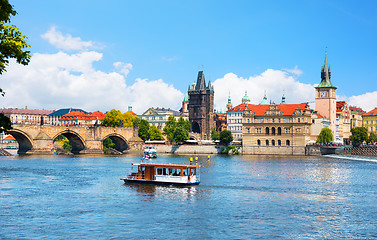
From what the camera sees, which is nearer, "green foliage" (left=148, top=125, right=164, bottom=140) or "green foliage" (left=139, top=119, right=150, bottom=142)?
"green foliage" (left=139, top=119, right=150, bottom=142)

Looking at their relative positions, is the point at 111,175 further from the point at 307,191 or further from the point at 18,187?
Result: the point at 307,191

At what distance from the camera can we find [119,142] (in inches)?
5566

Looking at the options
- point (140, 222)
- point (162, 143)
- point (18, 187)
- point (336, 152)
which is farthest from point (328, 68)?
point (140, 222)

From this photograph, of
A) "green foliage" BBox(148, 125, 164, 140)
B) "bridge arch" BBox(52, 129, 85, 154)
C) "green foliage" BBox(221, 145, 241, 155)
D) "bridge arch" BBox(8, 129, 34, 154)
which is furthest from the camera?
"green foliage" BBox(148, 125, 164, 140)

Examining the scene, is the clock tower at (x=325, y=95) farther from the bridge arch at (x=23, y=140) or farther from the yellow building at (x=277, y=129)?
the bridge arch at (x=23, y=140)

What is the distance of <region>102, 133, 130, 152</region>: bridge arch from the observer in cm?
13638

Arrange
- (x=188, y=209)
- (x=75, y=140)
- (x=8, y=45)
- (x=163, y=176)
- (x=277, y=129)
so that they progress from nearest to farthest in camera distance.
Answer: (x=8, y=45) < (x=188, y=209) < (x=163, y=176) < (x=75, y=140) < (x=277, y=129)

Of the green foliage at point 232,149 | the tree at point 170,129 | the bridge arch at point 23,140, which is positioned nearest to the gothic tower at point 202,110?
the tree at point 170,129

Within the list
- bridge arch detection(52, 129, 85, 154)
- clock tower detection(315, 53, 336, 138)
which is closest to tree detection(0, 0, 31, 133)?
bridge arch detection(52, 129, 85, 154)

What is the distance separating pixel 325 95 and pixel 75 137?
75.2 metres

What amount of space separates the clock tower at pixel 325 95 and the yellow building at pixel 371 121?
32.9 metres

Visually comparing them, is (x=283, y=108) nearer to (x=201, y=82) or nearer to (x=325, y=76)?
(x=325, y=76)

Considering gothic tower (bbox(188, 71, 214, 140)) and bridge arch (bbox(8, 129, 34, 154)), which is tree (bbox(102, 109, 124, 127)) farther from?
gothic tower (bbox(188, 71, 214, 140))

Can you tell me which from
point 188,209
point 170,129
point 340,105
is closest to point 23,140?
point 170,129
